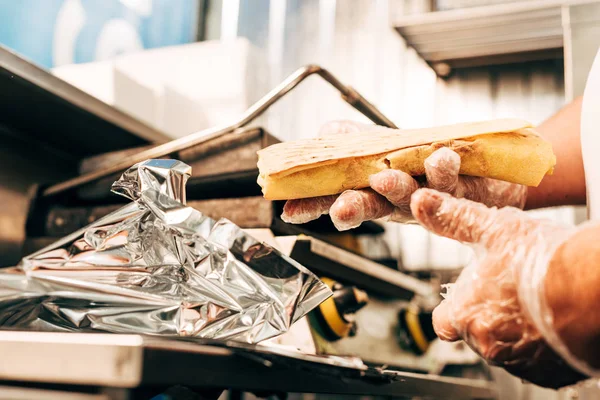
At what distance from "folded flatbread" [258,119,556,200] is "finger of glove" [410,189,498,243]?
14 centimetres

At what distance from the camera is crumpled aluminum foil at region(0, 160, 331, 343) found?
75cm

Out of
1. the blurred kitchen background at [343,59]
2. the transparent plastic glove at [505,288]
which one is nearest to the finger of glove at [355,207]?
the transparent plastic glove at [505,288]

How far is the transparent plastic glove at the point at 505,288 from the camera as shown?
0.56 meters

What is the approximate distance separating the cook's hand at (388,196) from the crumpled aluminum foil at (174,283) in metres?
0.09

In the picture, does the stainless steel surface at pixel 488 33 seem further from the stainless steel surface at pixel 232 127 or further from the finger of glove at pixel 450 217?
the finger of glove at pixel 450 217

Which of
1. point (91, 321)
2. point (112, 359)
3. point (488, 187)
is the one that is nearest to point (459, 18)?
point (488, 187)

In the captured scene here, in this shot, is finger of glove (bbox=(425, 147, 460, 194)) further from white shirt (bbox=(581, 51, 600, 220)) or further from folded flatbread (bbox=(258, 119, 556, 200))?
white shirt (bbox=(581, 51, 600, 220))

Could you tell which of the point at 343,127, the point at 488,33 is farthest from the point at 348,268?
the point at 488,33

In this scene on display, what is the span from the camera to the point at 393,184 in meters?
0.74

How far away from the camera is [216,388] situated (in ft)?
2.01

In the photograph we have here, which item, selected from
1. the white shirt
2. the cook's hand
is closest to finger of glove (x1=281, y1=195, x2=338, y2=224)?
the cook's hand

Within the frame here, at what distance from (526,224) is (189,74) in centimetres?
140

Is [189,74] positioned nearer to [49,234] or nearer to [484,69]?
[49,234]

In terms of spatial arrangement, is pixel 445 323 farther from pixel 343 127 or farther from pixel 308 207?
pixel 343 127
